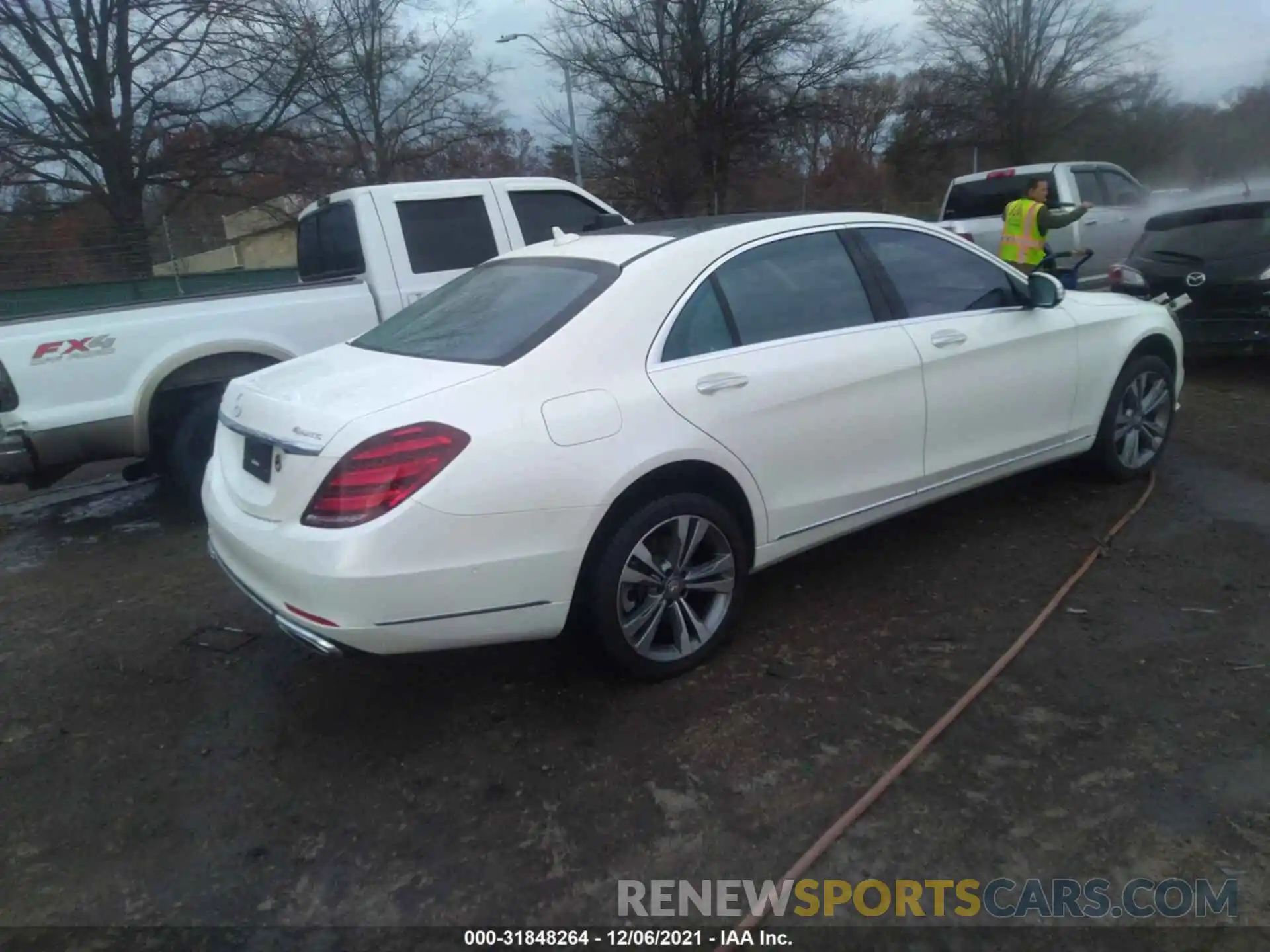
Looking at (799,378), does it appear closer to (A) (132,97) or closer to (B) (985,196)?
(B) (985,196)

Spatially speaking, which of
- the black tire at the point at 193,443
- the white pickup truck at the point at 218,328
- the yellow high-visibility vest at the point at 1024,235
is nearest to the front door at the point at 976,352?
the white pickup truck at the point at 218,328

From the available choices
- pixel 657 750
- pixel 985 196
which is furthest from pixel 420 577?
pixel 985 196

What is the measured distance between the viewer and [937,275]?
4.36m

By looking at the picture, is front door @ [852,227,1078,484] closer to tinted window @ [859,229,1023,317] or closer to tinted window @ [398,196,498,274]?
tinted window @ [859,229,1023,317]

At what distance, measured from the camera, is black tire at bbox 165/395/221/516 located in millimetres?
5496

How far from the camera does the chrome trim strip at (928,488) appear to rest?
3.79 m

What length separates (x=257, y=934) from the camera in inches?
95.9

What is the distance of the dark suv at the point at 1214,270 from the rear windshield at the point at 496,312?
19.3 feet

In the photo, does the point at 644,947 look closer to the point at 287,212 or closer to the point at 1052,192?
the point at 1052,192

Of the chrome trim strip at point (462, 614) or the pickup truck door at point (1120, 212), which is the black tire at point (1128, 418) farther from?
the pickup truck door at point (1120, 212)

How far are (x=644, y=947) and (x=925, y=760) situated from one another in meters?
1.12

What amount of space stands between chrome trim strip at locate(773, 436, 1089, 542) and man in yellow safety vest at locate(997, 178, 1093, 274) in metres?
4.42

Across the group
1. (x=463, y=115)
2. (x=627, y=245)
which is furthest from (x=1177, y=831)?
(x=463, y=115)

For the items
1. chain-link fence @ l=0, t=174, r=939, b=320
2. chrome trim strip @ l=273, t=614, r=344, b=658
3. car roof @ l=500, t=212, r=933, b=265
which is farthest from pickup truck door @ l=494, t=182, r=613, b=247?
chain-link fence @ l=0, t=174, r=939, b=320
